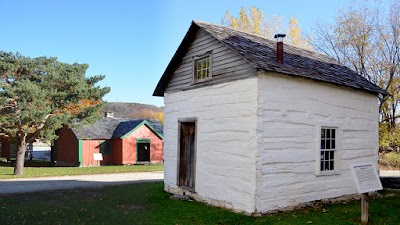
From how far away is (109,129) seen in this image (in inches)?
1243

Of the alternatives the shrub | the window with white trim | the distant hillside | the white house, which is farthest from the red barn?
the distant hillside

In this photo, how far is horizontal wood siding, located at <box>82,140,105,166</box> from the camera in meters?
29.0

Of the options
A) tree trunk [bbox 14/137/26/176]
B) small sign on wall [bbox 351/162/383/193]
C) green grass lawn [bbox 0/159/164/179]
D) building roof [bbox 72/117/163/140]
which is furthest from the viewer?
building roof [bbox 72/117/163/140]

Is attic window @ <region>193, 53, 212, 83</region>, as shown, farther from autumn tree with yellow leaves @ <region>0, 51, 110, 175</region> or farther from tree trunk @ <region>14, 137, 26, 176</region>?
tree trunk @ <region>14, 137, 26, 176</region>

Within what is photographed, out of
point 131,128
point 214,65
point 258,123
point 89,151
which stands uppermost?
point 214,65

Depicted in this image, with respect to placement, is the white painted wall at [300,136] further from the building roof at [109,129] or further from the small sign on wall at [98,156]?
the small sign on wall at [98,156]

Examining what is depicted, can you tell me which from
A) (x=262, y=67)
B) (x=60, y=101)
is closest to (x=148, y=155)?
(x=60, y=101)

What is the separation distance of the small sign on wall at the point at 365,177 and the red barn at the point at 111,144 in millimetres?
23602

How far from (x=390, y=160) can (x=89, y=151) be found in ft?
78.7

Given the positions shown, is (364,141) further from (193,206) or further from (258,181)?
(193,206)

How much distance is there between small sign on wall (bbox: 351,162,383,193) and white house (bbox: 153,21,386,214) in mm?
1904

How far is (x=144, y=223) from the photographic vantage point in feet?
28.3

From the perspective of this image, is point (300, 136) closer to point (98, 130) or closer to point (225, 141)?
point (225, 141)

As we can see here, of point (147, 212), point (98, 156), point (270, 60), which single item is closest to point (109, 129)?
point (98, 156)
